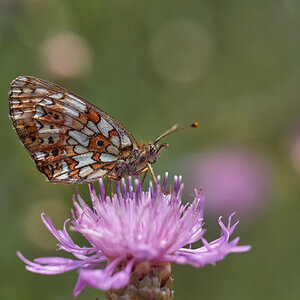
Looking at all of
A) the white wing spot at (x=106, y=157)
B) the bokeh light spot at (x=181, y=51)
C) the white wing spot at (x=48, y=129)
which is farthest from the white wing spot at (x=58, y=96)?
the bokeh light spot at (x=181, y=51)

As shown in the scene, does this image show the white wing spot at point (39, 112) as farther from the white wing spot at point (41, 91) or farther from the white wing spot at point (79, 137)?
the white wing spot at point (79, 137)

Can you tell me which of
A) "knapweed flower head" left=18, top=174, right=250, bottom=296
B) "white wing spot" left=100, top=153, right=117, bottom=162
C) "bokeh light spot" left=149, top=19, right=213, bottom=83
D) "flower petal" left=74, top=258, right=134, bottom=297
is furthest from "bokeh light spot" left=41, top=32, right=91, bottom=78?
"flower petal" left=74, top=258, right=134, bottom=297

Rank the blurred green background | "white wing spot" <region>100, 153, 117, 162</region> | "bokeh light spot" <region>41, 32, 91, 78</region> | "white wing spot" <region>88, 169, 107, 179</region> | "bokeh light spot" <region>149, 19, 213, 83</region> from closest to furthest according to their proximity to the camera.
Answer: "white wing spot" <region>88, 169, 107, 179</region>, "white wing spot" <region>100, 153, 117, 162</region>, the blurred green background, "bokeh light spot" <region>41, 32, 91, 78</region>, "bokeh light spot" <region>149, 19, 213, 83</region>

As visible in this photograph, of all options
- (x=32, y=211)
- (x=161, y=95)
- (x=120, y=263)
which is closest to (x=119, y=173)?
(x=120, y=263)

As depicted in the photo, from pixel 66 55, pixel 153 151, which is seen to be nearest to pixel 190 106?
pixel 66 55

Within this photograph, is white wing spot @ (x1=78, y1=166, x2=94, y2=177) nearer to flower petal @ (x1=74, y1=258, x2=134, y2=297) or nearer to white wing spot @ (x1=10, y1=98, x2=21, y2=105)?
white wing spot @ (x1=10, y1=98, x2=21, y2=105)

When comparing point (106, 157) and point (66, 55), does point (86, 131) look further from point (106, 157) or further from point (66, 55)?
point (66, 55)

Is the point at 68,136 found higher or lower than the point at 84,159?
higher

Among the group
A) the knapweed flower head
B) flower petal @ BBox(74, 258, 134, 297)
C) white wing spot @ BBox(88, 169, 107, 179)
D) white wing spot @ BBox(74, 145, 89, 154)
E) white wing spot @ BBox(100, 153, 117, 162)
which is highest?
white wing spot @ BBox(74, 145, 89, 154)
